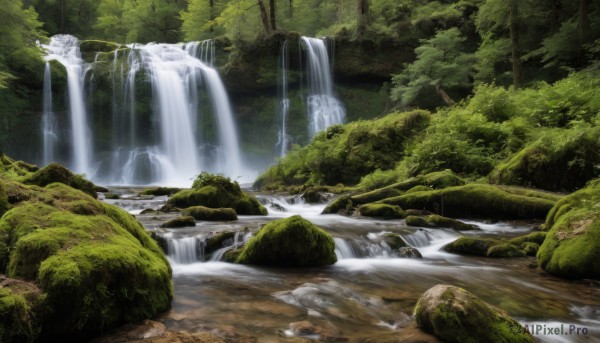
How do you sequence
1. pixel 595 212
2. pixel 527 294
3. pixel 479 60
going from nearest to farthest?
1. pixel 527 294
2. pixel 595 212
3. pixel 479 60

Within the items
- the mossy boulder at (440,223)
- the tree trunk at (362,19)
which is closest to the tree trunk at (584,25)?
the tree trunk at (362,19)

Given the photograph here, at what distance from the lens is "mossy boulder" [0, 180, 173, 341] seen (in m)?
3.36

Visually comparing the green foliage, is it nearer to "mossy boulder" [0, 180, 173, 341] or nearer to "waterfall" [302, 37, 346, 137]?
"waterfall" [302, 37, 346, 137]

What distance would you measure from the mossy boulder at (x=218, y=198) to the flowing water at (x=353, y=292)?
358 centimetres

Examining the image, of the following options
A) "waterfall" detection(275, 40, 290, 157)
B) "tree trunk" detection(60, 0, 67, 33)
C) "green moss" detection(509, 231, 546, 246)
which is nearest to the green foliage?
"waterfall" detection(275, 40, 290, 157)

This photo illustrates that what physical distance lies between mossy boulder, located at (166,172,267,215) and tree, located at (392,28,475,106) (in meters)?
14.5

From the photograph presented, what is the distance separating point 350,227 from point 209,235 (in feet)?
11.1

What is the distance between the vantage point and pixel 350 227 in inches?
385

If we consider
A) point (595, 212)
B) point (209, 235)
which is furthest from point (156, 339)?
point (595, 212)

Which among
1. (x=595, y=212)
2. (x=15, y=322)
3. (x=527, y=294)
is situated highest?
(x=595, y=212)

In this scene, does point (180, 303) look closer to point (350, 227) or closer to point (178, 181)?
point (350, 227)

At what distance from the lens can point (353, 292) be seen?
546 centimetres

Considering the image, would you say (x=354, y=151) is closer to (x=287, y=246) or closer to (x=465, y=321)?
(x=287, y=246)

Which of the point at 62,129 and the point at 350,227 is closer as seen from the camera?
the point at 350,227
